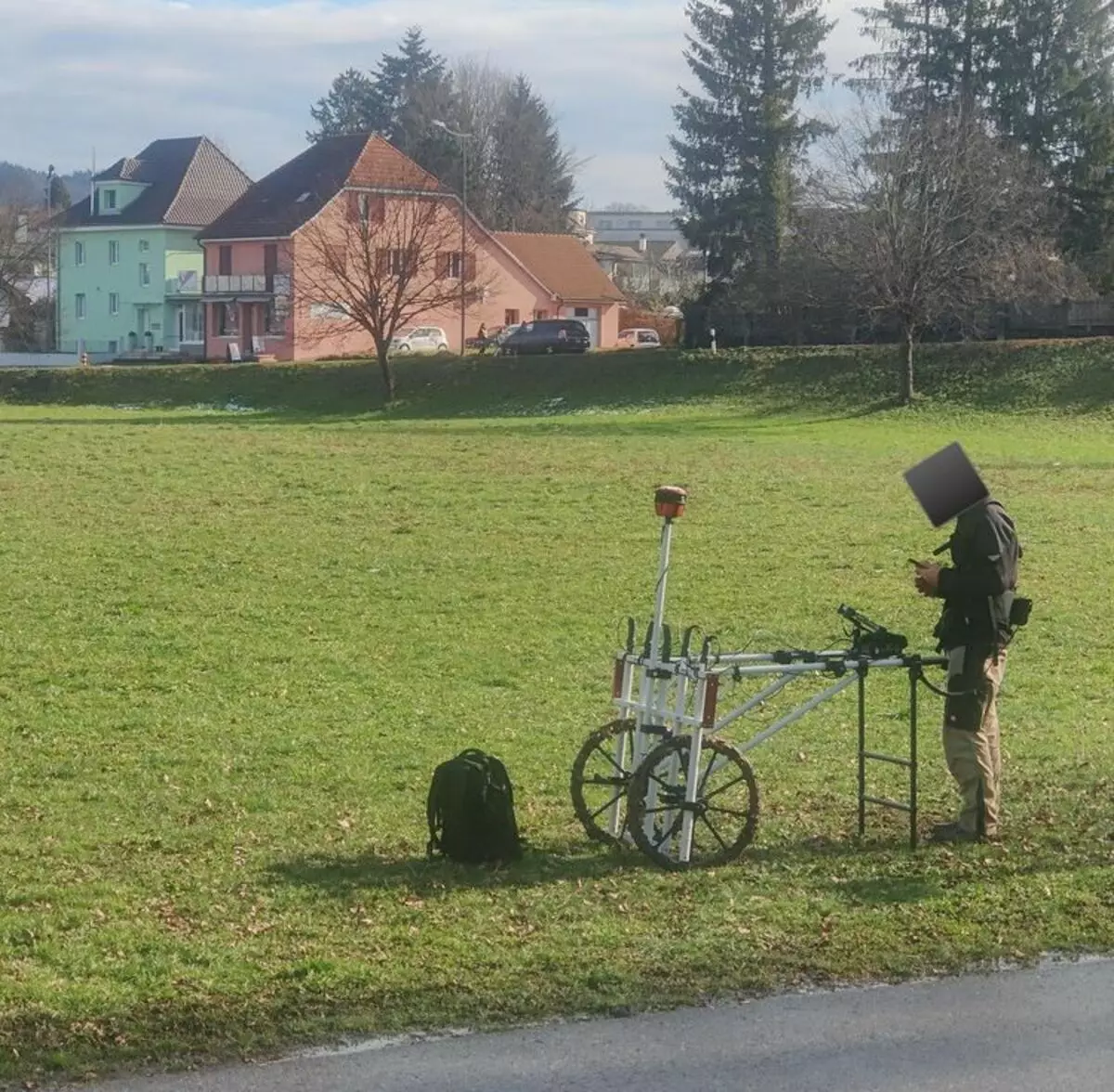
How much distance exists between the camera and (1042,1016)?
6270 mm

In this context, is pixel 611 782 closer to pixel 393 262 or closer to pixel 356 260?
pixel 393 262

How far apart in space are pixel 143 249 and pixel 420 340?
2628 cm

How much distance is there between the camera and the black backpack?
8328 millimetres

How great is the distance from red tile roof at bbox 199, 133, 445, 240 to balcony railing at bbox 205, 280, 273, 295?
1.84 meters

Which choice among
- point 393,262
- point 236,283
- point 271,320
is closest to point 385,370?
point 393,262

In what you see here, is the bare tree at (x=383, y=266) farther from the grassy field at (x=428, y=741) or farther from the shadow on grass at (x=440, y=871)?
the shadow on grass at (x=440, y=871)

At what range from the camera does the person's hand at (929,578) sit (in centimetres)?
824

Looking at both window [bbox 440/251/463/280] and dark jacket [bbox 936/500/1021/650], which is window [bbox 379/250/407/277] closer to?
window [bbox 440/251/463/280]

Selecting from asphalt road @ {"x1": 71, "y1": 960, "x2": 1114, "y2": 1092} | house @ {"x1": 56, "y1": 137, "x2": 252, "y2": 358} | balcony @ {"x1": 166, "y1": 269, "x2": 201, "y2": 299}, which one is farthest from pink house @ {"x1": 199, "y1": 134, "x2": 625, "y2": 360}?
asphalt road @ {"x1": 71, "y1": 960, "x2": 1114, "y2": 1092}

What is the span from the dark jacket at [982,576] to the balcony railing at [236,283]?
248 ft

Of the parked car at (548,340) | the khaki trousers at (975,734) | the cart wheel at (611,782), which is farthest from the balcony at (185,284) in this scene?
the khaki trousers at (975,734)

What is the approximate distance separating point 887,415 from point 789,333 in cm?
1715

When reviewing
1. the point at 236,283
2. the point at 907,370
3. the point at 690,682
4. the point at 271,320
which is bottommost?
the point at 690,682

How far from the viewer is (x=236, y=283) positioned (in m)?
83.2
